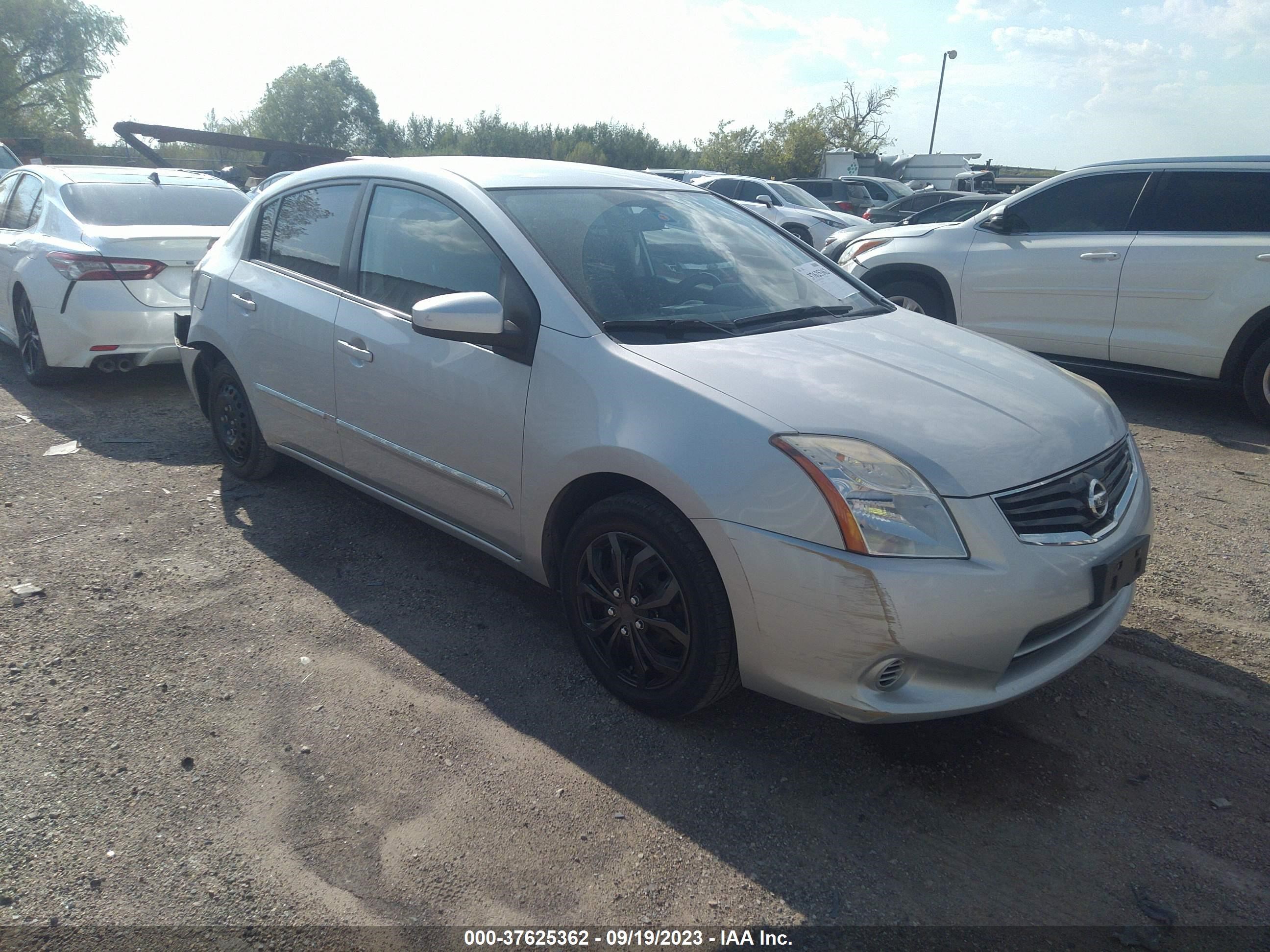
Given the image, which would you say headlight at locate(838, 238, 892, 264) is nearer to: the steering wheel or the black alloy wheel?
the steering wheel

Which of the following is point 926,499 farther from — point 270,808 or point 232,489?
point 232,489

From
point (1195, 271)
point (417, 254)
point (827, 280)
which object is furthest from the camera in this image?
point (1195, 271)

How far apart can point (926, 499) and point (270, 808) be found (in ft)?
6.70

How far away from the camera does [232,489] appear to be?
197 inches

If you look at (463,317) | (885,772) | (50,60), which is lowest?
(885,772)

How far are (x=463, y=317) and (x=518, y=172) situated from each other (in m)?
0.99

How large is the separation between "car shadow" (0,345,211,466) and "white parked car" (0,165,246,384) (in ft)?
0.83

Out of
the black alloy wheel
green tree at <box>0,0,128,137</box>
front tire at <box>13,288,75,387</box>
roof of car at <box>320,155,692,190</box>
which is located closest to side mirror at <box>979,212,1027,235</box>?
roof of car at <box>320,155,692,190</box>

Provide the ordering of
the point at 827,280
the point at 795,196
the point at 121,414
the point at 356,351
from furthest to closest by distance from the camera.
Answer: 1. the point at 795,196
2. the point at 121,414
3. the point at 827,280
4. the point at 356,351

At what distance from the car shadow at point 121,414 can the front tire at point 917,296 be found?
18.0 ft

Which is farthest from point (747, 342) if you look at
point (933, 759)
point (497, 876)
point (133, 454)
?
point (133, 454)

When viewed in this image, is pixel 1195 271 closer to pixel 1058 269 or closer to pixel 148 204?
pixel 1058 269

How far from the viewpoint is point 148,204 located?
702 centimetres

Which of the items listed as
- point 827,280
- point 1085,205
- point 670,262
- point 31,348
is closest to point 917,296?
point 1085,205
